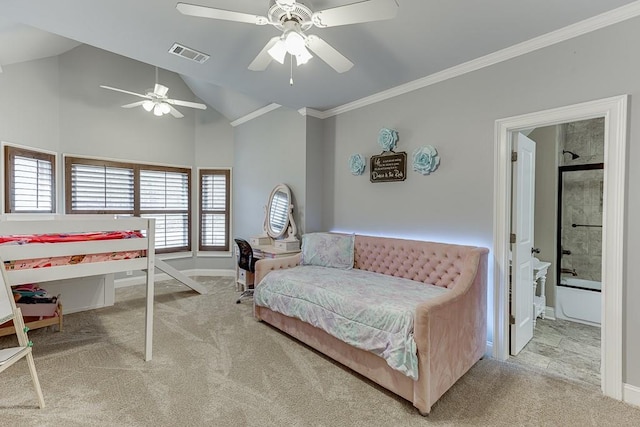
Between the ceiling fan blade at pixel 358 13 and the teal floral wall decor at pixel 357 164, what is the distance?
206 centimetres

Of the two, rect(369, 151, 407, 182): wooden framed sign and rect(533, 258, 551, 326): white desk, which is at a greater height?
rect(369, 151, 407, 182): wooden framed sign

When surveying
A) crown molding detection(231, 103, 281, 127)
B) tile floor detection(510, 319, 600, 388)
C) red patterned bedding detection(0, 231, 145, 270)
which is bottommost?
tile floor detection(510, 319, 600, 388)

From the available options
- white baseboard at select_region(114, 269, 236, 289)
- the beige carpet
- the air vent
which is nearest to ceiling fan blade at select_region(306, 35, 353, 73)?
the air vent

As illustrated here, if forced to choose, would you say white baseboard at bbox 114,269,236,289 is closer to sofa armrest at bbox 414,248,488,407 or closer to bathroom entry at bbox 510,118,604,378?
sofa armrest at bbox 414,248,488,407

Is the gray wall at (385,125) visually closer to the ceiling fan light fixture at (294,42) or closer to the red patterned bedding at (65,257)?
the ceiling fan light fixture at (294,42)

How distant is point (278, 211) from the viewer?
459 centimetres

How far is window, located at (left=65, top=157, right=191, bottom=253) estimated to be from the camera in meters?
4.49

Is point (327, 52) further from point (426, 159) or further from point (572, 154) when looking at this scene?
point (572, 154)

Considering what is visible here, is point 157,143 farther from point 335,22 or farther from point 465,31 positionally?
point 465,31

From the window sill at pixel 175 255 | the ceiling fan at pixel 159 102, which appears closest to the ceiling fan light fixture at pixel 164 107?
the ceiling fan at pixel 159 102

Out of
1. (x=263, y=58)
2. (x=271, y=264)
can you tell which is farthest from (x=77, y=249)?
(x=263, y=58)

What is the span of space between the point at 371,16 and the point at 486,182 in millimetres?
1871

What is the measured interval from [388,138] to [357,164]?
1.84 feet

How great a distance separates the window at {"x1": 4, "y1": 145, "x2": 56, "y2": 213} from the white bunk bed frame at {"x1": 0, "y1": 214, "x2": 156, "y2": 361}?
176 centimetres
